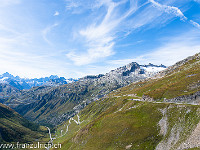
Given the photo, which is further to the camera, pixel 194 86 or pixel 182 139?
pixel 194 86

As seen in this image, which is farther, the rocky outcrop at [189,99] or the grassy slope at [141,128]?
the rocky outcrop at [189,99]

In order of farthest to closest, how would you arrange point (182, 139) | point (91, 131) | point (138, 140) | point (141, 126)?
point (91, 131), point (141, 126), point (138, 140), point (182, 139)

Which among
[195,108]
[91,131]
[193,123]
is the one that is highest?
[195,108]

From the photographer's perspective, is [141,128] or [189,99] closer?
[141,128]

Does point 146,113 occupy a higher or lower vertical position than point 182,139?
higher

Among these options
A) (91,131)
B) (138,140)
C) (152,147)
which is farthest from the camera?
(91,131)

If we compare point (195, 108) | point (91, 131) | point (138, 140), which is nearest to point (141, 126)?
point (138, 140)

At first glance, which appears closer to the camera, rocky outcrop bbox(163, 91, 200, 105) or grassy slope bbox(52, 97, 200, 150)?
grassy slope bbox(52, 97, 200, 150)

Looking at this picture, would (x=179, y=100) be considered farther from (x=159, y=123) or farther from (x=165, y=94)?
(x=159, y=123)

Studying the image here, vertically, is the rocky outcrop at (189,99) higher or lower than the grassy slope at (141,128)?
higher

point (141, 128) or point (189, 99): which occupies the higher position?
point (189, 99)

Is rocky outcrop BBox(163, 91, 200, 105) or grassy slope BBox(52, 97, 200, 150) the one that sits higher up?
rocky outcrop BBox(163, 91, 200, 105)

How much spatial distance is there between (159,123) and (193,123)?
17.6 metres

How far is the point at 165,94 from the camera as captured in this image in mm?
96500
